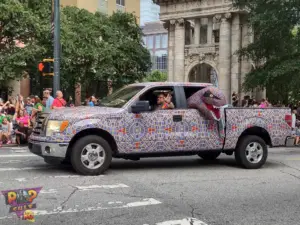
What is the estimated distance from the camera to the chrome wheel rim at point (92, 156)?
8.54m

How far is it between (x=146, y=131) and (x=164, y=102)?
0.78 metres

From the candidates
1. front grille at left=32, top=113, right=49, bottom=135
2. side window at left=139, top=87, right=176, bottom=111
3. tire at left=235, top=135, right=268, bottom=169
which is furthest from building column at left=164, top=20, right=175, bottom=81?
front grille at left=32, top=113, right=49, bottom=135

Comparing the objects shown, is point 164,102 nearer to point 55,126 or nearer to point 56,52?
point 55,126

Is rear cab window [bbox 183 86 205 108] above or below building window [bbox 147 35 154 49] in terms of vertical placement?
below

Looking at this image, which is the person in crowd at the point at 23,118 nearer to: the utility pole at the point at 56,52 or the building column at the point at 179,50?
the utility pole at the point at 56,52

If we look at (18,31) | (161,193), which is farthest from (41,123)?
(18,31)

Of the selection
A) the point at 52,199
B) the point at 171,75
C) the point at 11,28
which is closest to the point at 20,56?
the point at 11,28

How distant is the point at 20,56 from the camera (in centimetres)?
2370

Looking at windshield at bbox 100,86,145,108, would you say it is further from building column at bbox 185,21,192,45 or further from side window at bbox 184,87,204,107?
building column at bbox 185,21,192,45

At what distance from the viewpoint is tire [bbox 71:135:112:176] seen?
27.8ft

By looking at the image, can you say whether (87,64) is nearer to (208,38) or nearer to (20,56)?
(20,56)

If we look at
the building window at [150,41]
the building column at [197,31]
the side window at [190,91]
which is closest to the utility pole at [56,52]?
the side window at [190,91]

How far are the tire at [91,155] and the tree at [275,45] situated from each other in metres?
12.0

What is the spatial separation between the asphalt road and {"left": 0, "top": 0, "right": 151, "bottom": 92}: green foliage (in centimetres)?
1391
